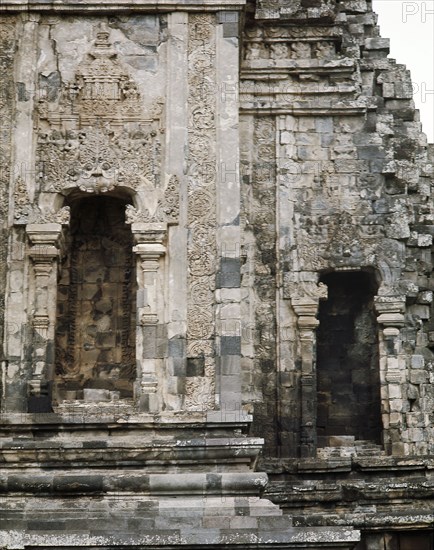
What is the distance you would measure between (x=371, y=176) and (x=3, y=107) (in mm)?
6057

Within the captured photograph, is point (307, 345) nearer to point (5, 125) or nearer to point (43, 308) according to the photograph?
point (43, 308)

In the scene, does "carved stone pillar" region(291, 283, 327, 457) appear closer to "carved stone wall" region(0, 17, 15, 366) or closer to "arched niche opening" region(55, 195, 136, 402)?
"arched niche opening" region(55, 195, 136, 402)

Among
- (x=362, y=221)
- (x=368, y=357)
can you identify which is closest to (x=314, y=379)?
(x=368, y=357)

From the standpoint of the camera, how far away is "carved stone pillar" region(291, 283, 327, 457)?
23109 millimetres

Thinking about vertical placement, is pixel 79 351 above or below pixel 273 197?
below

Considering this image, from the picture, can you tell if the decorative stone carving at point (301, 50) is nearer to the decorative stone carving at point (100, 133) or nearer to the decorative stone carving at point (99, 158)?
the decorative stone carving at point (100, 133)

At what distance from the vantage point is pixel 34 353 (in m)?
21.0

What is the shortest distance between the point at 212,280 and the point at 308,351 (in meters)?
2.80

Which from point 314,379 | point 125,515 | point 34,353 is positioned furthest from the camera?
point 314,379

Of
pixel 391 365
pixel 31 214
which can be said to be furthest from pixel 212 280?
pixel 391 365

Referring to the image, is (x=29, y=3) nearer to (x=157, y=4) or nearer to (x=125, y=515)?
(x=157, y=4)

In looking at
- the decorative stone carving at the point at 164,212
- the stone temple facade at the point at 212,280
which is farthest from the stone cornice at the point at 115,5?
the decorative stone carving at the point at 164,212

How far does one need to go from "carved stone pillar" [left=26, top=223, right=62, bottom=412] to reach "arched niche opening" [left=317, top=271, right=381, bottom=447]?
485 centimetres

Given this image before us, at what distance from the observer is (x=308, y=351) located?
76.6 ft
